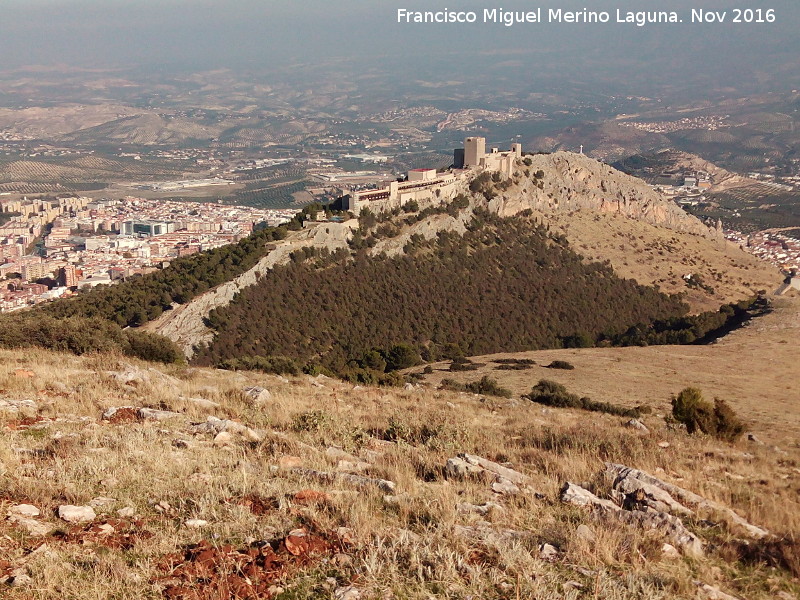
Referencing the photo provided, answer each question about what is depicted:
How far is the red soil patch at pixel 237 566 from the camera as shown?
3568mm

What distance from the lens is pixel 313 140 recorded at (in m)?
174

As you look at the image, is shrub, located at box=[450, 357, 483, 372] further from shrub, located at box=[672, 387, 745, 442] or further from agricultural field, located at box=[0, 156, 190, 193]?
agricultural field, located at box=[0, 156, 190, 193]

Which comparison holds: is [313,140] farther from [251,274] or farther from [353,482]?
[353,482]

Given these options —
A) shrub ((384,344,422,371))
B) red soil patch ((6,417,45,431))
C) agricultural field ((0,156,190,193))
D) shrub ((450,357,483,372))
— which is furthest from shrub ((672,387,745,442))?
agricultural field ((0,156,190,193))

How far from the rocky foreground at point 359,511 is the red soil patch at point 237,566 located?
0.01 meters

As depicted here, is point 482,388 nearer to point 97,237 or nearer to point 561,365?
point 561,365

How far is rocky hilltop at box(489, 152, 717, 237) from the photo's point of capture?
159 ft

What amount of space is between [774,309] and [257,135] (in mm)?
162518

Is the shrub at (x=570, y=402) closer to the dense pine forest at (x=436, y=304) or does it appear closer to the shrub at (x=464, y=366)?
the shrub at (x=464, y=366)

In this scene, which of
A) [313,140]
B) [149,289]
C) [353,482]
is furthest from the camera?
[313,140]

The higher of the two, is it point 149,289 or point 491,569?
point 491,569

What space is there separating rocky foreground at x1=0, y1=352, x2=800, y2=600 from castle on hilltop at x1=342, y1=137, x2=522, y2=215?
34191 millimetres

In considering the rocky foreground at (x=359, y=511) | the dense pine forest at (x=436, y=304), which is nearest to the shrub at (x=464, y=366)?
the dense pine forest at (x=436, y=304)

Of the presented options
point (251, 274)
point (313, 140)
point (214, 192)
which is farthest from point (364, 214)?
point (313, 140)
